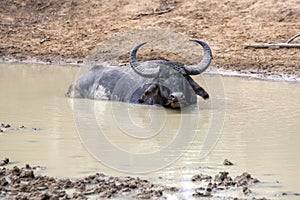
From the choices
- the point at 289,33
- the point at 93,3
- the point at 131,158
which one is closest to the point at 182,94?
the point at 131,158

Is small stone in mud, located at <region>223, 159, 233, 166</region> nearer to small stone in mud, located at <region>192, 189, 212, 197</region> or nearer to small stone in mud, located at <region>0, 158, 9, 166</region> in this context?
small stone in mud, located at <region>192, 189, 212, 197</region>

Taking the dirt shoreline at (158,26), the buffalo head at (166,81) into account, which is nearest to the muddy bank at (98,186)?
the buffalo head at (166,81)

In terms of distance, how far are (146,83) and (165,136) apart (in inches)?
91.3

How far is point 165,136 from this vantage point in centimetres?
875

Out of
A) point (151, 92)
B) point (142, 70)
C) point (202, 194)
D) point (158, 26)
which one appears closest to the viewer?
point (202, 194)

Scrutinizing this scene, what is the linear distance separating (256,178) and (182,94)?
12.0 feet

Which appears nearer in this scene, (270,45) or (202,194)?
(202,194)

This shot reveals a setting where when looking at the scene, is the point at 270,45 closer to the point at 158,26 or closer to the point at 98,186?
the point at 158,26

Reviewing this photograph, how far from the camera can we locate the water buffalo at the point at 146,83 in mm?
10570

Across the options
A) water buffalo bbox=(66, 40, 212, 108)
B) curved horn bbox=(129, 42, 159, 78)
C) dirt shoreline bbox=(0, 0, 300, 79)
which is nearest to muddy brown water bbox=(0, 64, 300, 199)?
water buffalo bbox=(66, 40, 212, 108)

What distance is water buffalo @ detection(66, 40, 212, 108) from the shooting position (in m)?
10.6

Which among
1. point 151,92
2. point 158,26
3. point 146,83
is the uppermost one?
point 158,26

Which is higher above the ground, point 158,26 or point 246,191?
point 158,26

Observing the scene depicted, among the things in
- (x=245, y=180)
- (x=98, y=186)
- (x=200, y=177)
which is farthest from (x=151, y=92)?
(x=98, y=186)
